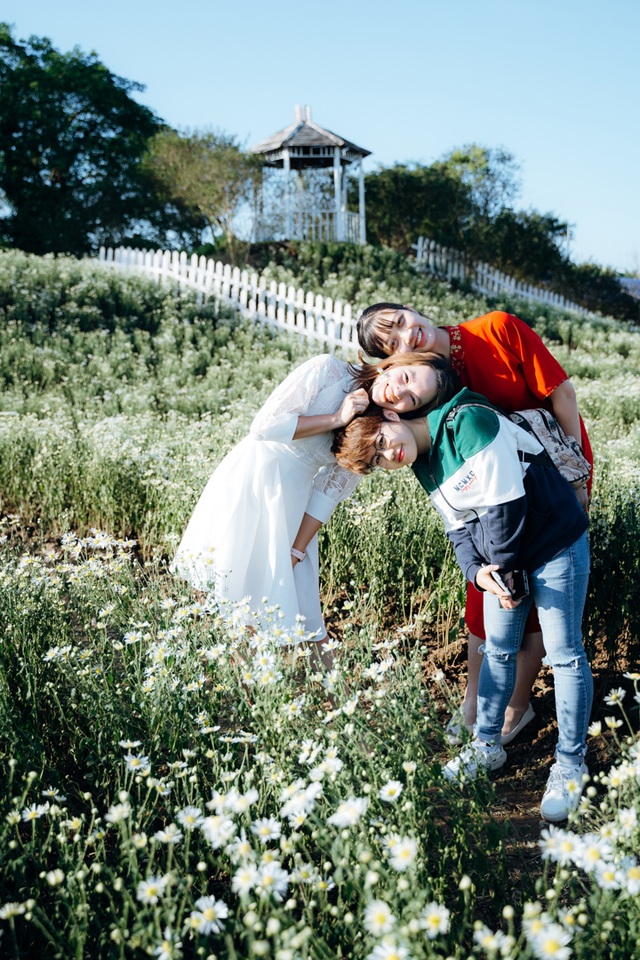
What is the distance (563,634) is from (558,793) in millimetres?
513

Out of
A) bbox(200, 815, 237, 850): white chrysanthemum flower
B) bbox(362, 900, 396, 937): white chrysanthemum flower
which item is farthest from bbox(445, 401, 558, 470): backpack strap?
bbox(362, 900, 396, 937): white chrysanthemum flower

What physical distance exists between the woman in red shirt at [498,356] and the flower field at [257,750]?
0.67m

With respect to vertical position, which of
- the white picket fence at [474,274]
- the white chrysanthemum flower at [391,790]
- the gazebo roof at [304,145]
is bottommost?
the white chrysanthemum flower at [391,790]

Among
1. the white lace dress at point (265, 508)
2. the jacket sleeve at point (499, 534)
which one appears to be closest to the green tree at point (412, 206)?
the white lace dress at point (265, 508)

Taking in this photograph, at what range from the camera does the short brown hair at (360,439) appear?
266cm

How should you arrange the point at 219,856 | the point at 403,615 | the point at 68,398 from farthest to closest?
1. the point at 68,398
2. the point at 403,615
3. the point at 219,856

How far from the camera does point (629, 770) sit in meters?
1.72

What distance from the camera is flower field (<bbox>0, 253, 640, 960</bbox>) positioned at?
1.56 metres

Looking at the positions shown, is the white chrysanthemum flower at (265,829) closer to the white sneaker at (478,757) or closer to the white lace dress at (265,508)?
the white sneaker at (478,757)

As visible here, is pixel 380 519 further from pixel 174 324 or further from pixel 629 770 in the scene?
pixel 174 324

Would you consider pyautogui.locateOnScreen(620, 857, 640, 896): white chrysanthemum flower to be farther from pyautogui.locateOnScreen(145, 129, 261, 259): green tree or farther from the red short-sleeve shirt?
pyautogui.locateOnScreen(145, 129, 261, 259): green tree

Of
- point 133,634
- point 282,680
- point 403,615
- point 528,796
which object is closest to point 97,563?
point 133,634

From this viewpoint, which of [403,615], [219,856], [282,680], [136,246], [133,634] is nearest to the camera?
[219,856]

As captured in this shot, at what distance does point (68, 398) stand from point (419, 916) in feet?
27.2
